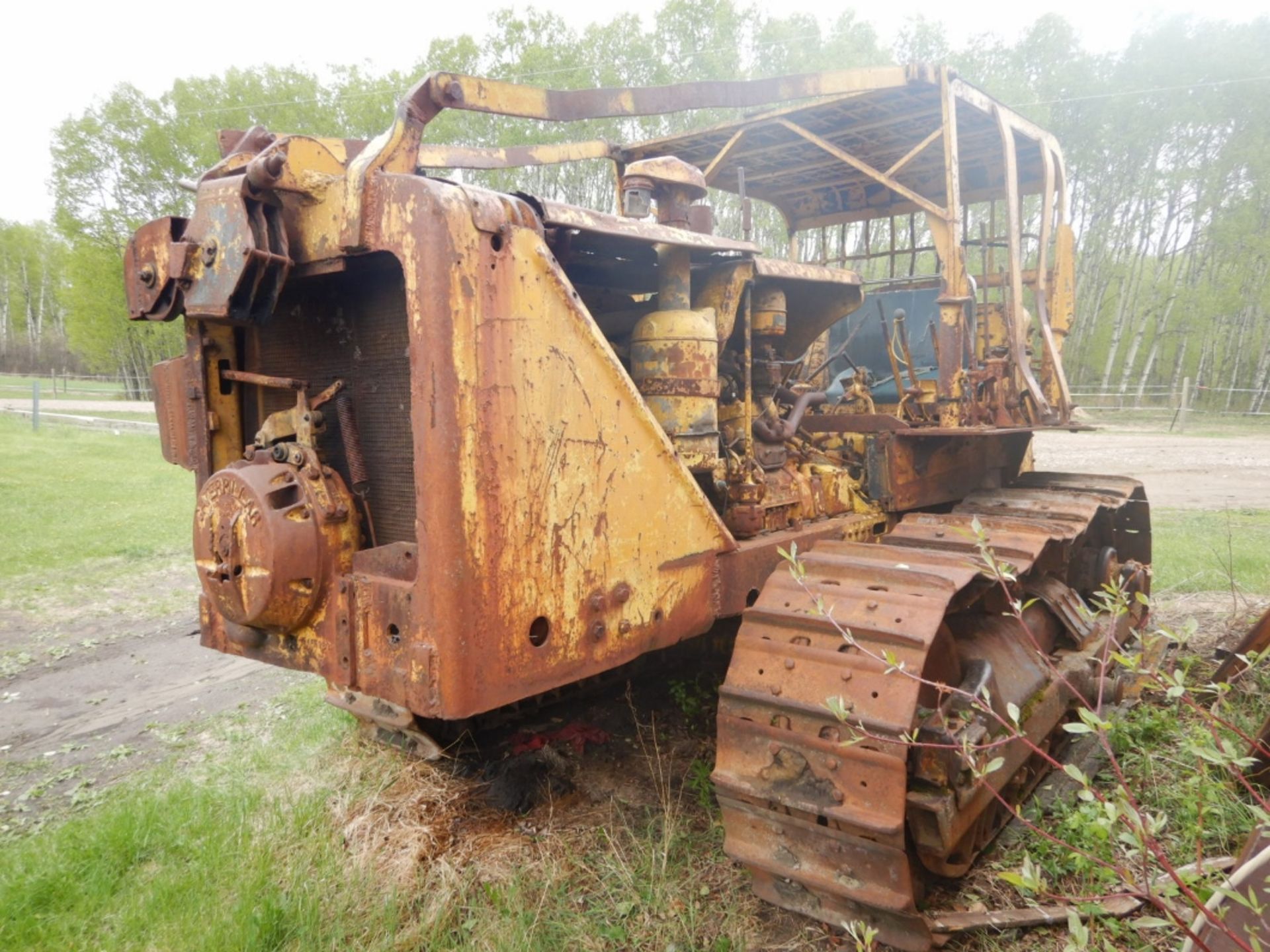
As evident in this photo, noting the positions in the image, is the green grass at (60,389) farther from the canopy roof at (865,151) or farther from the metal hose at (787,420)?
the metal hose at (787,420)

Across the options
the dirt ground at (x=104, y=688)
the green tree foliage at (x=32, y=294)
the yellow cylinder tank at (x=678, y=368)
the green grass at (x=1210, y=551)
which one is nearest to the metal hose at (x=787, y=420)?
the yellow cylinder tank at (x=678, y=368)

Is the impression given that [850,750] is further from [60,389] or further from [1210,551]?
[60,389]

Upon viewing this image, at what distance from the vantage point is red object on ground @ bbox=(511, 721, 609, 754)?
374cm

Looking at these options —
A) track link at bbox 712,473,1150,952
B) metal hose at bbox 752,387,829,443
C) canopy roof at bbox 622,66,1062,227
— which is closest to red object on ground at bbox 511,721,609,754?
track link at bbox 712,473,1150,952

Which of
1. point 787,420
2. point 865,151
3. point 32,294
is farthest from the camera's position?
point 32,294

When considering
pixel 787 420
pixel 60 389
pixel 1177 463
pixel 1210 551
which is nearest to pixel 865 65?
pixel 1177 463

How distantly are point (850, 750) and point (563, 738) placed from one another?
1.70m

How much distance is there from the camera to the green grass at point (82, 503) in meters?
8.55

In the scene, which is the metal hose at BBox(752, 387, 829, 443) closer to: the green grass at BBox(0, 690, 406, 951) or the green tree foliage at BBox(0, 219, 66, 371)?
the green grass at BBox(0, 690, 406, 951)

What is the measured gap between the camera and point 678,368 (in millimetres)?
2914

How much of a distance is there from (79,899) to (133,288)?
2.01m

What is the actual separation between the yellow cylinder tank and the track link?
1.96 feet

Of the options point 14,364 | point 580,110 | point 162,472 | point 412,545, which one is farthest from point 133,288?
point 14,364

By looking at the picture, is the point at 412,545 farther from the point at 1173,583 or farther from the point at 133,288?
the point at 1173,583
